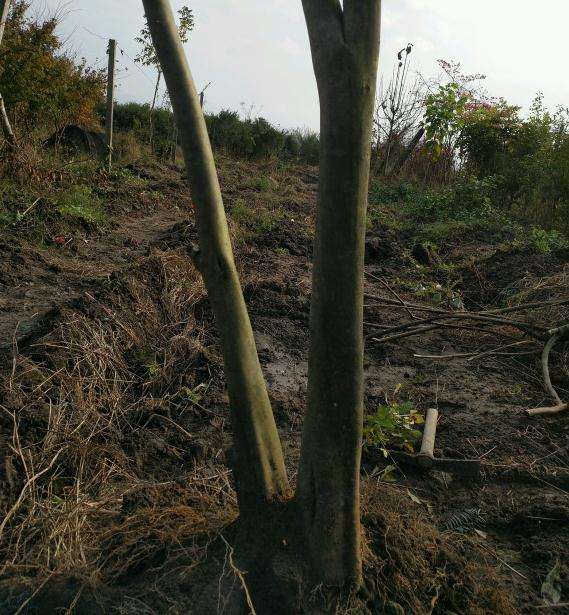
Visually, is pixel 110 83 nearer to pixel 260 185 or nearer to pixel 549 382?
pixel 260 185

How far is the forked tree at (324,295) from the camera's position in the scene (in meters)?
1.71

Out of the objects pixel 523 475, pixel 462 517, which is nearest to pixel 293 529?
pixel 462 517

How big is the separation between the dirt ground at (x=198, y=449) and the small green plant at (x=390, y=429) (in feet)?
0.30

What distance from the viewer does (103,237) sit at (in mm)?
8172

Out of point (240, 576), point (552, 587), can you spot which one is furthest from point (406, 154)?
point (240, 576)

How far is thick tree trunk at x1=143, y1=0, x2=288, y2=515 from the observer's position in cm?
190

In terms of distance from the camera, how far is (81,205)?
356 inches

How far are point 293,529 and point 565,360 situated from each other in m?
3.22

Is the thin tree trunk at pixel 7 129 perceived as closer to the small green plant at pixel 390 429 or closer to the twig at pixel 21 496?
the twig at pixel 21 496

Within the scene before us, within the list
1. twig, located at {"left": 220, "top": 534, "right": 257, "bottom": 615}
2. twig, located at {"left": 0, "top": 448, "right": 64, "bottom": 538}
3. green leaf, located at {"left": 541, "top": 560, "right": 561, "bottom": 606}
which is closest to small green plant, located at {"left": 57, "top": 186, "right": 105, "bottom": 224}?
twig, located at {"left": 0, "top": 448, "right": 64, "bottom": 538}

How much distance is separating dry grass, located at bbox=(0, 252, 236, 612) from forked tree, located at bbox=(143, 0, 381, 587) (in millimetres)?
435

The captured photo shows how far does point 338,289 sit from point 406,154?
58.8 feet

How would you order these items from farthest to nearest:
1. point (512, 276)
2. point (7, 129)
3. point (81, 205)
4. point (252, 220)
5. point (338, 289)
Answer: point (252, 220)
point (81, 205)
point (7, 129)
point (512, 276)
point (338, 289)

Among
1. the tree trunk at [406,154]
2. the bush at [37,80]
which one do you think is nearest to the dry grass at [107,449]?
the bush at [37,80]
